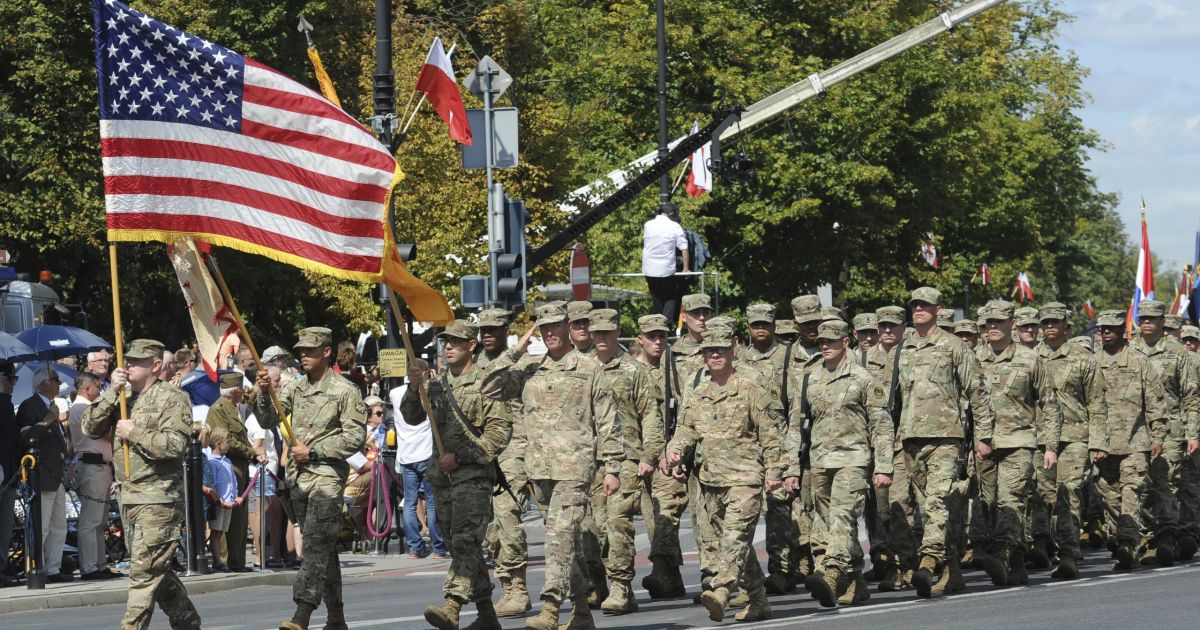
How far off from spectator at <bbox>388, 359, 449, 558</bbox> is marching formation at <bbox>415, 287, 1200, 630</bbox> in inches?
170

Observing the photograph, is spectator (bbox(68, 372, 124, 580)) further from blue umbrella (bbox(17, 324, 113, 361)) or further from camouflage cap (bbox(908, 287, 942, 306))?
camouflage cap (bbox(908, 287, 942, 306))

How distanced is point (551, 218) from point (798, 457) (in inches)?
682

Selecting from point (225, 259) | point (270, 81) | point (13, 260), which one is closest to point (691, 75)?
point (225, 259)

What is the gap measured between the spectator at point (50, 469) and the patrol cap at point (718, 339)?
6927 millimetres

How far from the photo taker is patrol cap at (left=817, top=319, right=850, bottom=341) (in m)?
14.2

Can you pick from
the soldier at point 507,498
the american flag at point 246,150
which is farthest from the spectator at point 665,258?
the american flag at point 246,150

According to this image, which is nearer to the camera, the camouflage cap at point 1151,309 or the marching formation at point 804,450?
the marching formation at point 804,450

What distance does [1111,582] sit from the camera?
15688 mm

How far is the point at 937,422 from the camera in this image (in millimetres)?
15227

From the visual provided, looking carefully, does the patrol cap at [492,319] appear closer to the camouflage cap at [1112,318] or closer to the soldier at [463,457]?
the soldier at [463,457]

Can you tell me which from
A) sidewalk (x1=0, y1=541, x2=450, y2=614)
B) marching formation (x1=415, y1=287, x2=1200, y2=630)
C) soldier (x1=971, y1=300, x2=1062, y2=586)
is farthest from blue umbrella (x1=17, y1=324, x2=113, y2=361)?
soldier (x1=971, y1=300, x2=1062, y2=586)

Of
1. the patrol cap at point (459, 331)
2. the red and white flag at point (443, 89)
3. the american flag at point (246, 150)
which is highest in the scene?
the red and white flag at point (443, 89)

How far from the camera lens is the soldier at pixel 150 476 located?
1163 cm

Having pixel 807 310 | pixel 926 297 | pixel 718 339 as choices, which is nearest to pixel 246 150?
pixel 718 339
